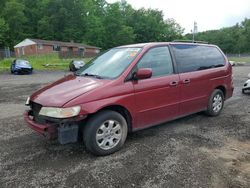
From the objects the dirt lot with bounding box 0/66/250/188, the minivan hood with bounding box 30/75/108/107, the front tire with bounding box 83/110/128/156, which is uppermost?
the minivan hood with bounding box 30/75/108/107

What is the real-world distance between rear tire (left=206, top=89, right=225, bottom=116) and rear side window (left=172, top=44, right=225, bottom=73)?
2.13 feet

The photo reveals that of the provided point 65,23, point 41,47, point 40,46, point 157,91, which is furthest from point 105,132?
point 65,23

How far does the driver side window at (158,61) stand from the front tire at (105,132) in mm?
1064

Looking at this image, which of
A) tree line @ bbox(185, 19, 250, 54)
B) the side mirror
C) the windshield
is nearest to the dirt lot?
the side mirror

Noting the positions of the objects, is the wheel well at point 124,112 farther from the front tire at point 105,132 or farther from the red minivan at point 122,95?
the front tire at point 105,132

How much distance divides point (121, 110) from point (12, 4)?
6494cm

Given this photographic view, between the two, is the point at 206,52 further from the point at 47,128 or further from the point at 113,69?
the point at 47,128

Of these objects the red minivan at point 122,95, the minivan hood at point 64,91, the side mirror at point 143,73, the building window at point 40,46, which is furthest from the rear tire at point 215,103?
the building window at point 40,46

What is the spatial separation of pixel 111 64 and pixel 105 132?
4.37 ft

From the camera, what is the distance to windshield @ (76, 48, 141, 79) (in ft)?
15.6

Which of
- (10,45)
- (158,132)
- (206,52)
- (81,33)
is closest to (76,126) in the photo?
(158,132)

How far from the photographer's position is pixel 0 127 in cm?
595

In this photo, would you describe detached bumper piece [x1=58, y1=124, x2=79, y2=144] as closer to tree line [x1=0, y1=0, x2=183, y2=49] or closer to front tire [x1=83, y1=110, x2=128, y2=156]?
front tire [x1=83, y1=110, x2=128, y2=156]

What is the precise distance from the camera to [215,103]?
6.47 meters
